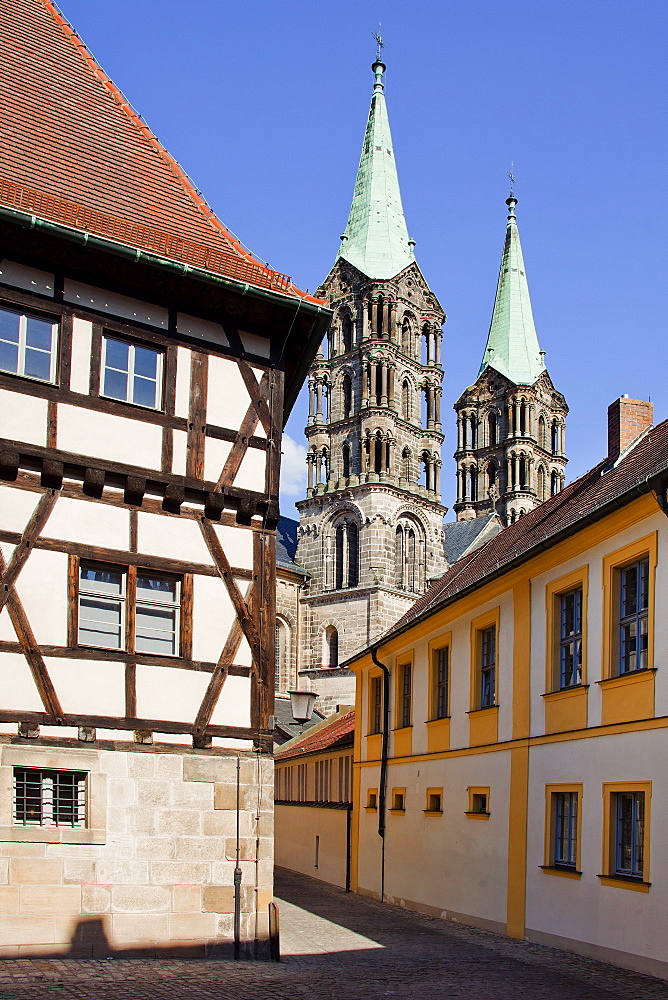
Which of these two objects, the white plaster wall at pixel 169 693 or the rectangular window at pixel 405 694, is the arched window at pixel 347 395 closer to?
the rectangular window at pixel 405 694

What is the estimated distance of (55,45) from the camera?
54.1 ft

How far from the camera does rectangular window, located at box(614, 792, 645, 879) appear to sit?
1380cm

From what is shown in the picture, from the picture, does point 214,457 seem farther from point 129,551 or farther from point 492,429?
point 492,429

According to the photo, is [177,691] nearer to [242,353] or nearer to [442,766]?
[242,353]

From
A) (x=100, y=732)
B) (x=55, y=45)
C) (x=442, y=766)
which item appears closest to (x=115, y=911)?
(x=100, y=732)

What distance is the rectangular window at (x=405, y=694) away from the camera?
2377 centimetres

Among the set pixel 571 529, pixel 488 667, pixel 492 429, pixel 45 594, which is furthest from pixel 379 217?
pixel 45 594

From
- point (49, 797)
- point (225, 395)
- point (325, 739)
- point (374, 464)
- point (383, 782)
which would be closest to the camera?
point (49, 797)

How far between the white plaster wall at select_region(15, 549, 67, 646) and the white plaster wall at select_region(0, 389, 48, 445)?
4.23 ft

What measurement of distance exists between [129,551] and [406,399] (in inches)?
2236

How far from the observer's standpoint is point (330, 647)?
63875 millimetres

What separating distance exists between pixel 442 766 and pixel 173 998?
10977 mm

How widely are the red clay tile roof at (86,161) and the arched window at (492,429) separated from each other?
69.7 meters

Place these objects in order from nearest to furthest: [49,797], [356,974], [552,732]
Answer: [49,797]
[356,974]
[552,732]
